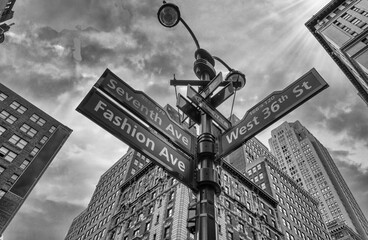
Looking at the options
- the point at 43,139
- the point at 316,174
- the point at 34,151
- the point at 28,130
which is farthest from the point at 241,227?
the point at 316,174

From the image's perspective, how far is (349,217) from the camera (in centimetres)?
12575

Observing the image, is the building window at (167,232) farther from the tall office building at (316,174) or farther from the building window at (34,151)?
the tall office building at (316,174)

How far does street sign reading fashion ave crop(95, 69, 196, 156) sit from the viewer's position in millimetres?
4812

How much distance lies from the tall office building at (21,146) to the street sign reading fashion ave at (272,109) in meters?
51.0

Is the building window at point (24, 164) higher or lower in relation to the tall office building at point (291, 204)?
lower

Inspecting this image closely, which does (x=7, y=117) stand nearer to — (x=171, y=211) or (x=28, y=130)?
(x=28, y=130)

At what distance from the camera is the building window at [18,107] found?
177 ft

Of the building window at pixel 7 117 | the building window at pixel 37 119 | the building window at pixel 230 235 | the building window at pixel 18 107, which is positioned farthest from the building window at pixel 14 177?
the building window at pixel 230 235

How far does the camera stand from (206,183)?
427cm

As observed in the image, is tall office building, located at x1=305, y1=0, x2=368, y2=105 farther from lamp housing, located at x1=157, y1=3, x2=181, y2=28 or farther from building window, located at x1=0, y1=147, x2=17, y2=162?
building window, located at x1=0, y1=147, x2=17, y2=162

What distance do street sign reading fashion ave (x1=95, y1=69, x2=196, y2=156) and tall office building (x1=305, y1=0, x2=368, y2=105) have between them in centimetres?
6122

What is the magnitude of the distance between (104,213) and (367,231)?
145356mm

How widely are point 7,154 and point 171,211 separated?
108 ft

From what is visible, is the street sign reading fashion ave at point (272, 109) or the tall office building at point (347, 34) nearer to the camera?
the street sign reading fashion ave at point (272, 109)
